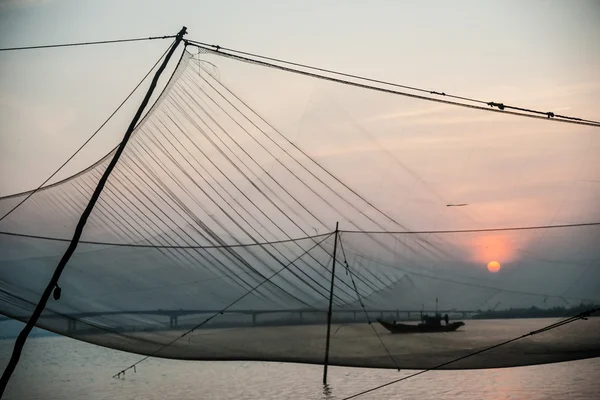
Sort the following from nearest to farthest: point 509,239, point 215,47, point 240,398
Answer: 1. point 215,47
2. point 509,239
3. point 240,398

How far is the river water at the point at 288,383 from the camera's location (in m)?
→ 31.3

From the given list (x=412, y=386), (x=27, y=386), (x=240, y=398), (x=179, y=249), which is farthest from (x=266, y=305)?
(x=27, y=386)

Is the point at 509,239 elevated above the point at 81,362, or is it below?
above

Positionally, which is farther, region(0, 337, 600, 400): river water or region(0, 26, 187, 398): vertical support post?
region(0, 337, 600, 400): river water

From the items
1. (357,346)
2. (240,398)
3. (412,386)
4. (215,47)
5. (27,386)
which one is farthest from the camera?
(27,386)

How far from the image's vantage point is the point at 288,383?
36594 mm

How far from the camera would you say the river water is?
31344 millimetres

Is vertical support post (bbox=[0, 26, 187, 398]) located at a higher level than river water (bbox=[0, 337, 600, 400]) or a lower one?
higher

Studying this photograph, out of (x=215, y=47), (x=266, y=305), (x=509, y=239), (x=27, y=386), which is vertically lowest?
(x=27, y=386)

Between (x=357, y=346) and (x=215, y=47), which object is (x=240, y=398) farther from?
(x=215, y=47)

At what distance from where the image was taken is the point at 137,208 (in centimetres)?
1861

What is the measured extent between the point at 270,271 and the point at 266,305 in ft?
13.0

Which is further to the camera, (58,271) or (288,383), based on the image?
(288,383)

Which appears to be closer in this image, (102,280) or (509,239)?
(509,239)
